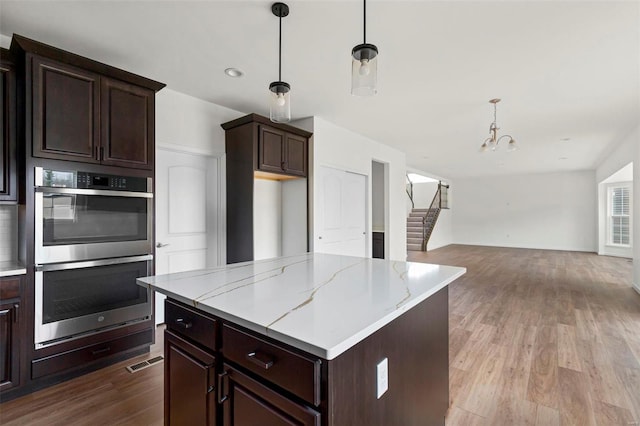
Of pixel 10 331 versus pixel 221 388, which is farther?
pixel 10 331

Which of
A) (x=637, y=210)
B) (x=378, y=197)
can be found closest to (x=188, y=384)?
(x=378, y=197)

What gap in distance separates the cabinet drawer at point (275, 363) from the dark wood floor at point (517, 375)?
121 centimetres

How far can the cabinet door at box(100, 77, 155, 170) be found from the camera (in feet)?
7.55

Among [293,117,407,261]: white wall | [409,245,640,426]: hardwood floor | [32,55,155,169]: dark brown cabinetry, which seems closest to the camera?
[409,245,640,426]: hardwood floor

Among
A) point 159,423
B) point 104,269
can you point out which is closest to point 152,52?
point 104,269

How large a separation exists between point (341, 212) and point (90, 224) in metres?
3.05

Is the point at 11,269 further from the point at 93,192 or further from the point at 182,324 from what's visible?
the point at 182,324

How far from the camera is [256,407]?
1.04 metres

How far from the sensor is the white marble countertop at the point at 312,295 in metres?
0.90

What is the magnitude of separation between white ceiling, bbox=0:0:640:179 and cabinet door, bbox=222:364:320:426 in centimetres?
206

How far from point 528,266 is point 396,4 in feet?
23.3

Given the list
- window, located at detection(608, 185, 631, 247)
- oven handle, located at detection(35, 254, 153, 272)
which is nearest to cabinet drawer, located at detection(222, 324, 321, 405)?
oven handle, located at detection(35, 254, 153, 272)

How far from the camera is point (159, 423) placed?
1788mm

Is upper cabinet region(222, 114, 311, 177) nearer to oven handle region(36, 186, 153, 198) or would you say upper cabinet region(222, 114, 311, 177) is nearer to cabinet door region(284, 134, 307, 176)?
cabinet door region(284, 134, 307, 176)
